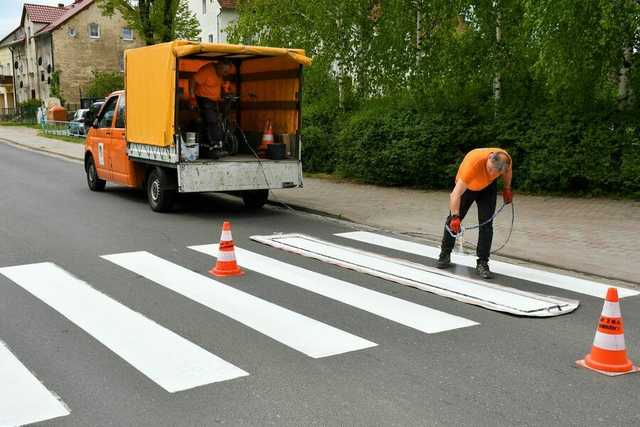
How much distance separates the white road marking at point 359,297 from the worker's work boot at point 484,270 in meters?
1.41

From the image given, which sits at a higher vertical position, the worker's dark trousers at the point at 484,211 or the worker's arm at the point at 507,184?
the worker's arm at the point at 507,184

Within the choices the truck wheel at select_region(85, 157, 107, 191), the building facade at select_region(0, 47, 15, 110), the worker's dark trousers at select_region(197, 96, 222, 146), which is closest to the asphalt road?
the worker's dark trousers at select_region(197, 96, 222, 146)

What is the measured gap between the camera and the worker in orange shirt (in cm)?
1291

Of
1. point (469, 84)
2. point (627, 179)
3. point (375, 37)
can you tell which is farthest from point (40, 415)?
point (375, 37)

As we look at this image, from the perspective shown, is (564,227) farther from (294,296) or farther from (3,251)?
(3,251)

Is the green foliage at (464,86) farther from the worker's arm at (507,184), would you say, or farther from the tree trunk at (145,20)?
the tree trunk at (145,20)

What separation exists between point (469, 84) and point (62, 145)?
848 inches

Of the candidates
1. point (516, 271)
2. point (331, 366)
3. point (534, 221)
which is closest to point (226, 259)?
point (331, 366)

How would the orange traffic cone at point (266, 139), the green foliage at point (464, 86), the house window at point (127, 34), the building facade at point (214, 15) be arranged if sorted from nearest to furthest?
the green foliage at point (464, 86), the orange traffic cone at point (266, 139), the building facade at point (214, 15), the house window at point (127, 34)

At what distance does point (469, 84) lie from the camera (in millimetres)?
15555

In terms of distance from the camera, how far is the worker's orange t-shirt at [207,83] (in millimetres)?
13031

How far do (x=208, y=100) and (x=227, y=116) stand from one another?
2.78 feet

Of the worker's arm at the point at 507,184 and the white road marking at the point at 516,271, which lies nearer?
the white road marking at the point at 516,271

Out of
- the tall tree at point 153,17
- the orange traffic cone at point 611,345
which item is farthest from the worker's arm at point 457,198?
the tall tree at point 153,17
